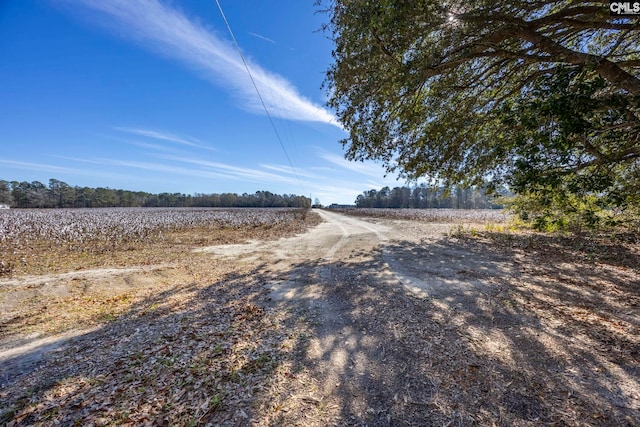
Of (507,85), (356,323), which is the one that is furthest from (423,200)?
(356,323)

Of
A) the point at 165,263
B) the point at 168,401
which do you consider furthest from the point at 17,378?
the point at 165,263

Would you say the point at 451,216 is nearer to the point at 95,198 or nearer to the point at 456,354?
the point at 456,354

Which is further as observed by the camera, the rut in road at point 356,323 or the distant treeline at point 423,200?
the distant treeline at point 423,200

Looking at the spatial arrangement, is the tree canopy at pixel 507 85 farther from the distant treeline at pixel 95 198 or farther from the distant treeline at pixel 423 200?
the distant treeline at pixel 95 198

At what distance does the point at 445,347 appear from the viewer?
3.34 meters

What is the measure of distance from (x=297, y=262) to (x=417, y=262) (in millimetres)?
4194

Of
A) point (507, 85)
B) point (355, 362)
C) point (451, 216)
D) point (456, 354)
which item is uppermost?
point (507, 85)

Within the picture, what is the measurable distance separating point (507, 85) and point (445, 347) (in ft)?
28.8

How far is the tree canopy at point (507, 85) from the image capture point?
15.0 ft

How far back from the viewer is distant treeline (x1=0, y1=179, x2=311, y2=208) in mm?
67125

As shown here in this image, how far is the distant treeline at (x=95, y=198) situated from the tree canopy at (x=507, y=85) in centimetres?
7431

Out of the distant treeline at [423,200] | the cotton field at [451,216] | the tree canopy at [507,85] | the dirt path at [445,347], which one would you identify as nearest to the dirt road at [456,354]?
the dirt path at [445,347]

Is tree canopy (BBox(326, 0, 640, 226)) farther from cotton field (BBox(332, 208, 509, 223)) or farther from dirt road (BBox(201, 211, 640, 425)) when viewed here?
cotton field (BBox(332, 208, 509, 223))

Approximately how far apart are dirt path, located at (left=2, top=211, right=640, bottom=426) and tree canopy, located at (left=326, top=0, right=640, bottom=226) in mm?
2367
